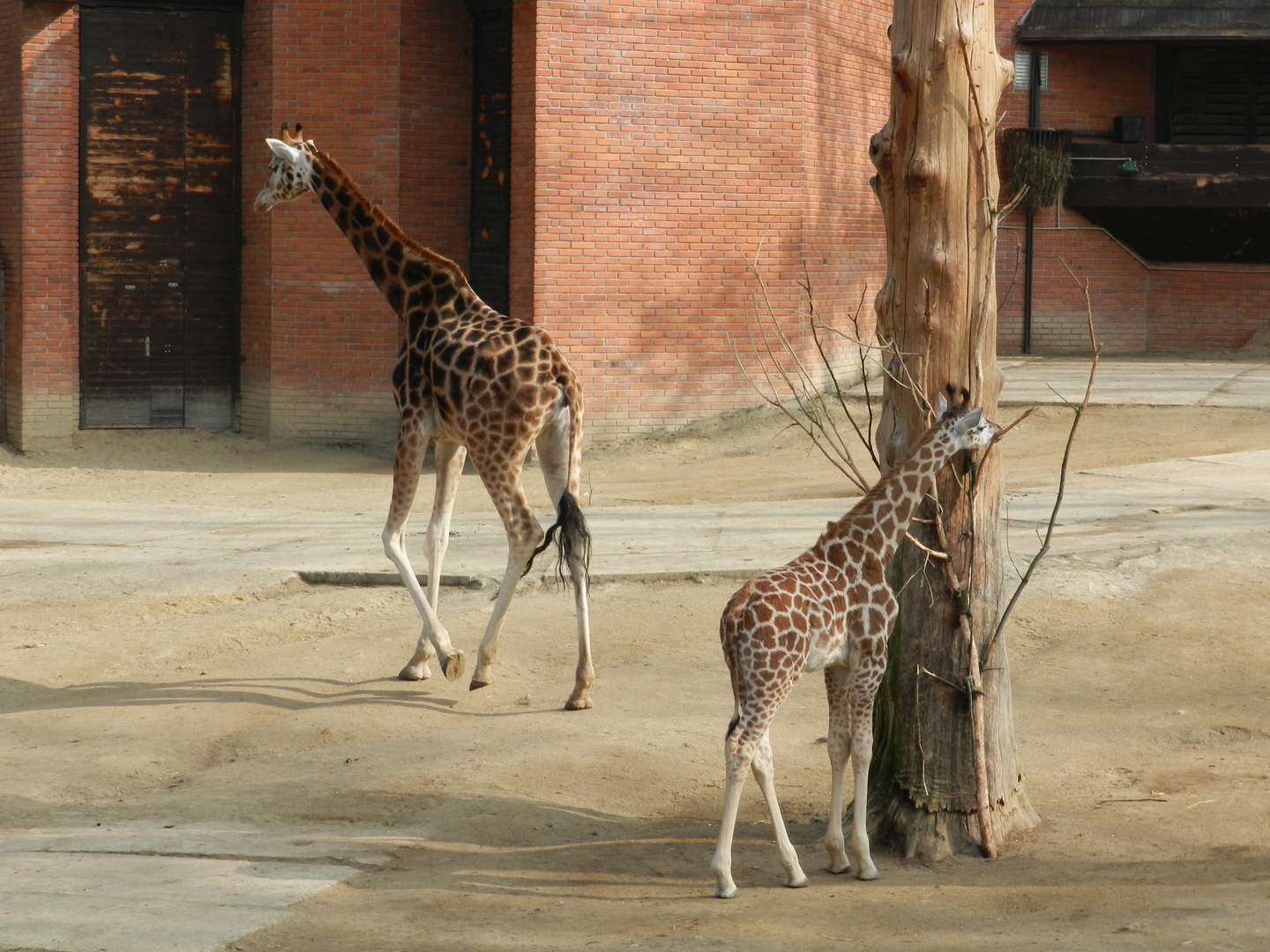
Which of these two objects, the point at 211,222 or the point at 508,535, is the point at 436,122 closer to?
the point at 211,222

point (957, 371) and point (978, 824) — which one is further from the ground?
point (957, 371)

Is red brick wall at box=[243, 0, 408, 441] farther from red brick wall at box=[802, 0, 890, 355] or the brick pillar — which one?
red brick wall at box=[802, 0, 890, 355]

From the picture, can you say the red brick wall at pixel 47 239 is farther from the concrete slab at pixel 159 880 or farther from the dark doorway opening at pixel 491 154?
the concrete slab at pixel 159 880

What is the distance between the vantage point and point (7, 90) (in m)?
19.0

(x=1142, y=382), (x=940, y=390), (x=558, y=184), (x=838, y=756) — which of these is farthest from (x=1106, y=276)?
(x=838, y=756)

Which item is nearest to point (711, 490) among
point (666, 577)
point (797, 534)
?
point (797, 534)

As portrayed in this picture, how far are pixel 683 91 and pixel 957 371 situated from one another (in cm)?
1233

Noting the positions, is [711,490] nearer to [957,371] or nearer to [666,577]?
[666,577]

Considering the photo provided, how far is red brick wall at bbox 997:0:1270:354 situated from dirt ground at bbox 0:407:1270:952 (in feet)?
47.0

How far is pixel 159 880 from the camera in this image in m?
5.68

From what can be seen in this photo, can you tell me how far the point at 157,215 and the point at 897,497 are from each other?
1550cm

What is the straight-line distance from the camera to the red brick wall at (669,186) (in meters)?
17.5

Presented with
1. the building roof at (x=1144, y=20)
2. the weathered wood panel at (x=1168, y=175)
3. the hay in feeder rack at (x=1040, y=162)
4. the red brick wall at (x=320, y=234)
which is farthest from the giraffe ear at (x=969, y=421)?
the building roof at (x=1144, y=20)

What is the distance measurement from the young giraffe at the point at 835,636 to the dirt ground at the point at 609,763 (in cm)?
29
